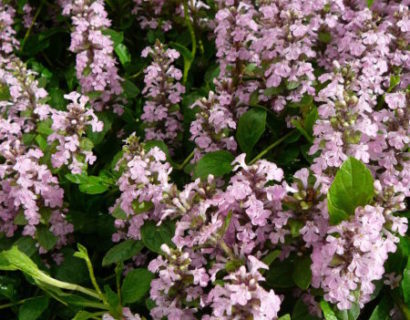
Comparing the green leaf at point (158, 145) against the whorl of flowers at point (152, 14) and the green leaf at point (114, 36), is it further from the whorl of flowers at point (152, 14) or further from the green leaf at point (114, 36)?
the whorl of flowers at point (152, 14)

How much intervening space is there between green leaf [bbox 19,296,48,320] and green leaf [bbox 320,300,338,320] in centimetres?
68

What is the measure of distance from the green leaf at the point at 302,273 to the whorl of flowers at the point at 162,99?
0.60 metres

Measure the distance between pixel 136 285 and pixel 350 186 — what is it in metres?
0.50

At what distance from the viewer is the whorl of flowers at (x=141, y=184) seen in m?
1.14

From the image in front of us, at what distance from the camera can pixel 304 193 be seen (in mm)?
1017

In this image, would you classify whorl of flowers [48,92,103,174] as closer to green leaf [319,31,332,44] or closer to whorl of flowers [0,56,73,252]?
whorl of flowers [0,56,73,252]

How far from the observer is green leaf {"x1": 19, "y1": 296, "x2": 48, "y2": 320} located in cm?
133

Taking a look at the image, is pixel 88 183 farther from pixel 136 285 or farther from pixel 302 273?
pixel 302 273

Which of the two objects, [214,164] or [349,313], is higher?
[214,164]

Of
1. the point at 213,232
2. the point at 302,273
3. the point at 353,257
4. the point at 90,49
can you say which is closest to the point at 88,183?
the point at 90,49

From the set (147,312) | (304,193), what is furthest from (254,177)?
(147,312)

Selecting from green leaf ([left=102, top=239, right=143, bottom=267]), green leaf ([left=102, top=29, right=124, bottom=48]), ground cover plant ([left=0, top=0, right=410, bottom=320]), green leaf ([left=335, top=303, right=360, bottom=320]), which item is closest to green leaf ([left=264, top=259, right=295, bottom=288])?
ground cover plant ([left=0, top=0, right=410, bottom=320])

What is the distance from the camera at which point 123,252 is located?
50.2 inches

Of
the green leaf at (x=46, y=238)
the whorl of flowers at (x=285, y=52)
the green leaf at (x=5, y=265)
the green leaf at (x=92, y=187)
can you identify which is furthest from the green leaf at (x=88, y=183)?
the whorl of flowers at (x=285, y=52)
